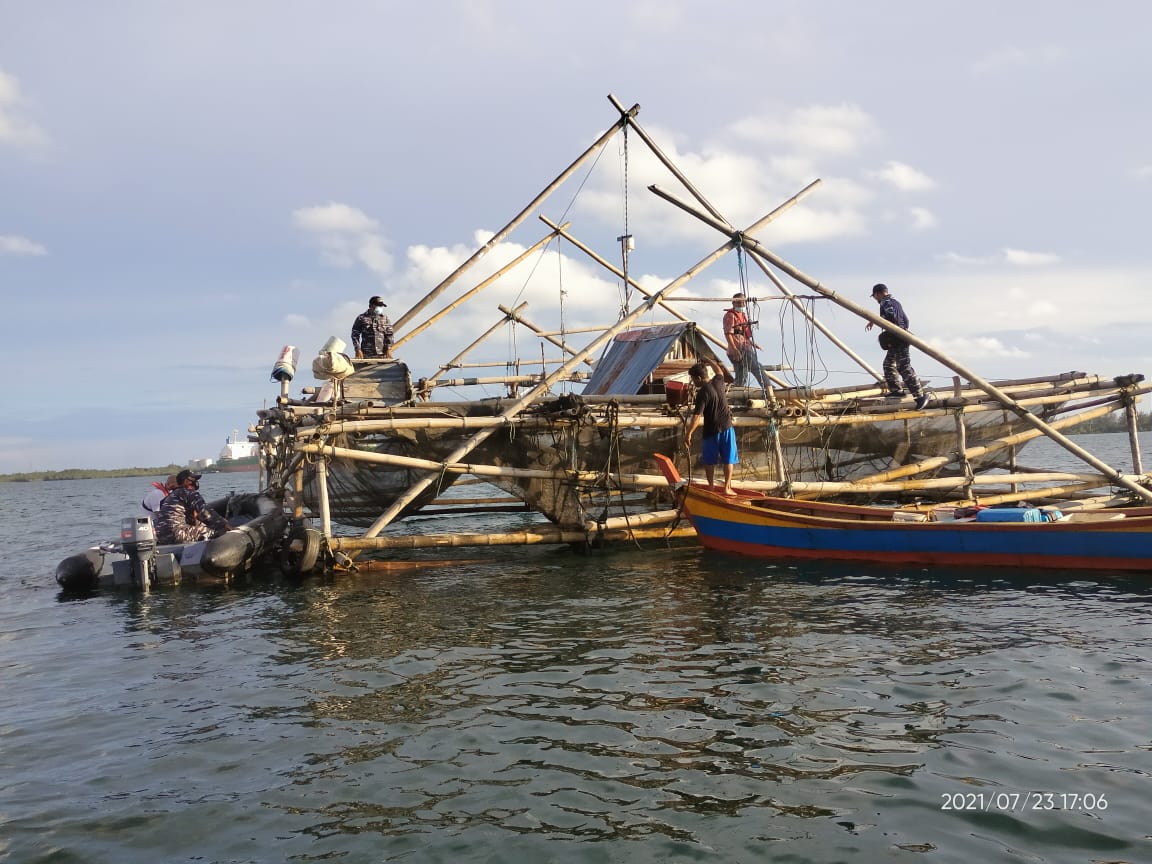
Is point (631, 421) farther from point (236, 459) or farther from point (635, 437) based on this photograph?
point (236, 459)

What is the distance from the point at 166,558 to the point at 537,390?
23.0 feet

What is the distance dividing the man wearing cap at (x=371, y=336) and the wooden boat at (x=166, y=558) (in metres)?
5.04

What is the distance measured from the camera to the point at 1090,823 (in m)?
4.91

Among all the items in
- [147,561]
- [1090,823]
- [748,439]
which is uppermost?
[748,439]

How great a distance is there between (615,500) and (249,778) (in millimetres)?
12263

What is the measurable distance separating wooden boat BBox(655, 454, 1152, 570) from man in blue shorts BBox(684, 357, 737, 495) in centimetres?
50

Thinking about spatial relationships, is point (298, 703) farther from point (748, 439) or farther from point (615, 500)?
point (748, 439)

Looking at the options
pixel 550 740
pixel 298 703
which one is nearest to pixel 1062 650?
pixel 550 740

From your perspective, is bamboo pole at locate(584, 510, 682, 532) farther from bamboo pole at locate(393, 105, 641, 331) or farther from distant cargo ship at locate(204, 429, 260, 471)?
distant cargo ship at locate(204, 429, 260, 471)

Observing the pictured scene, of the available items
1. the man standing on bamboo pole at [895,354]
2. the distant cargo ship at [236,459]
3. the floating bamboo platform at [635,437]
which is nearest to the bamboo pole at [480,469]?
the floating bamboo platform at [635,437]

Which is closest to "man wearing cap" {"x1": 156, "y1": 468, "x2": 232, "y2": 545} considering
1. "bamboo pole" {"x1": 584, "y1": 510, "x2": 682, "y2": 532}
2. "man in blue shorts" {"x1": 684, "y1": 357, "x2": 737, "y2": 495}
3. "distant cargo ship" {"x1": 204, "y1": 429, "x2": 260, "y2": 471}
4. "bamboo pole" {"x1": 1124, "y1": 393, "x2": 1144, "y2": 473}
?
"bamboo pole" {"x1": 584, "y1": 510, "x2": 682, "y2": 532}

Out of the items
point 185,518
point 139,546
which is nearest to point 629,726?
point 139,546

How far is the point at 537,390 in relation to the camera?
1539 cm

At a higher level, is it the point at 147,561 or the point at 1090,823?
the point at 147,561
